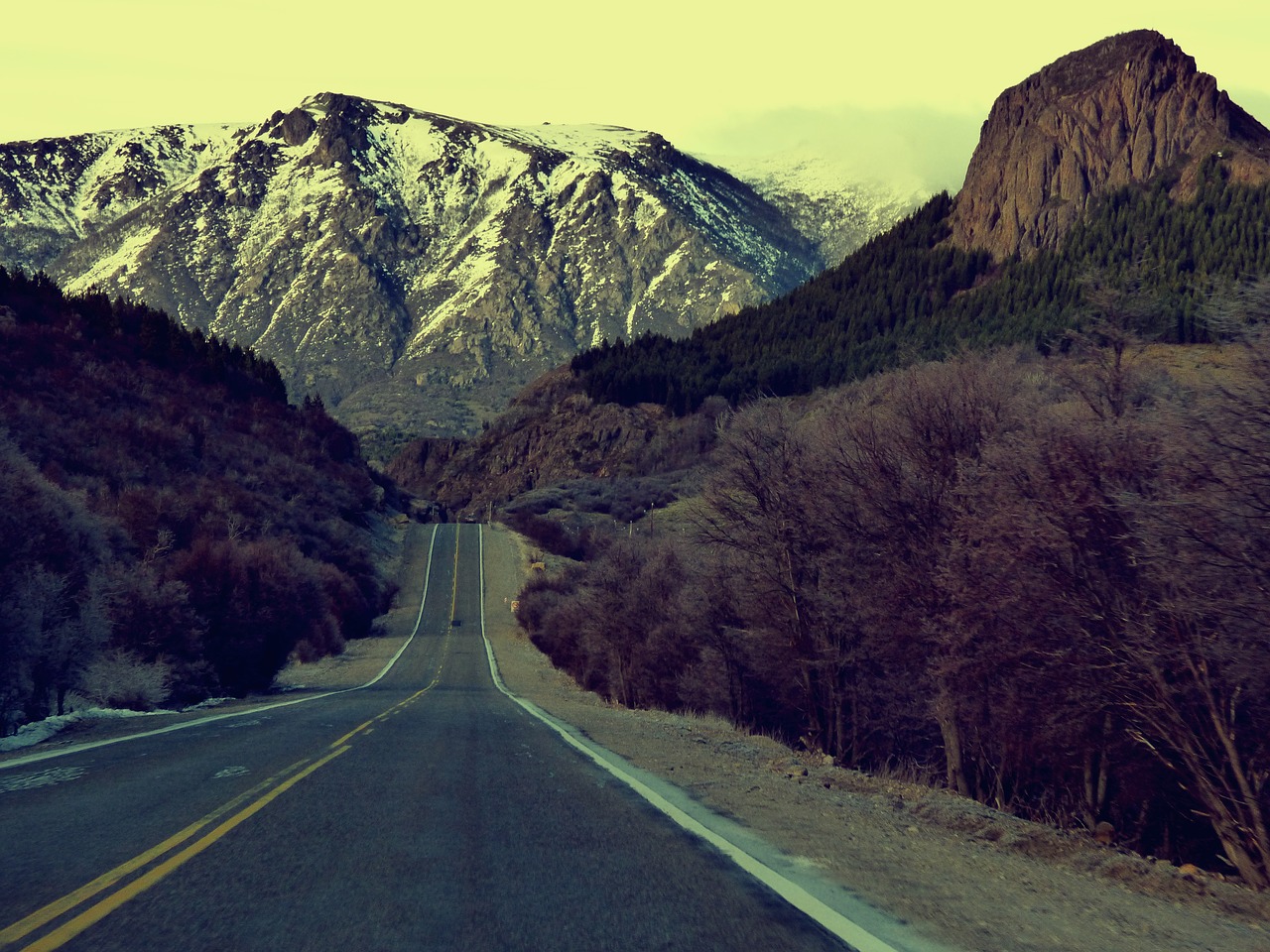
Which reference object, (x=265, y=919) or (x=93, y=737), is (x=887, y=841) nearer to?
(x=265, y=919)

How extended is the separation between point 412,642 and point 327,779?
221 ft

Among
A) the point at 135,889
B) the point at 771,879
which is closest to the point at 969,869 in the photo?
the point at 771,879

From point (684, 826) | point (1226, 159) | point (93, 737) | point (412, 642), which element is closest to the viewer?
point (684, 826)

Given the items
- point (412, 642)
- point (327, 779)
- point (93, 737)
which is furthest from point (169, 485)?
point (327, 779)

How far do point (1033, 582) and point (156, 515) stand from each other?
4328cm

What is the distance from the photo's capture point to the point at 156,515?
4884 cm

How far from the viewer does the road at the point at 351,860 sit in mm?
5461

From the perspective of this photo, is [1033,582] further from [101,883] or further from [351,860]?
[101,883]

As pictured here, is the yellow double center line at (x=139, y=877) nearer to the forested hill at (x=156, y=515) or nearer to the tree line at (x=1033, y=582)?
the tree line at (x=1033, y=582)

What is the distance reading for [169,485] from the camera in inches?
2542

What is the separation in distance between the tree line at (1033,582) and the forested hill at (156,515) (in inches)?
696

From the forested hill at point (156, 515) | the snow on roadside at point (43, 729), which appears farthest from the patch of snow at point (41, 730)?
the forested hill at point (156, 515)

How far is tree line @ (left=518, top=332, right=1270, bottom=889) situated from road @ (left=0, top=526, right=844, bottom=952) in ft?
26.5

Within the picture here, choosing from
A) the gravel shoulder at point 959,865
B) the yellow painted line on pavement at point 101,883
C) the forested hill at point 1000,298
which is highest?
the forested hill at point 1000,298
